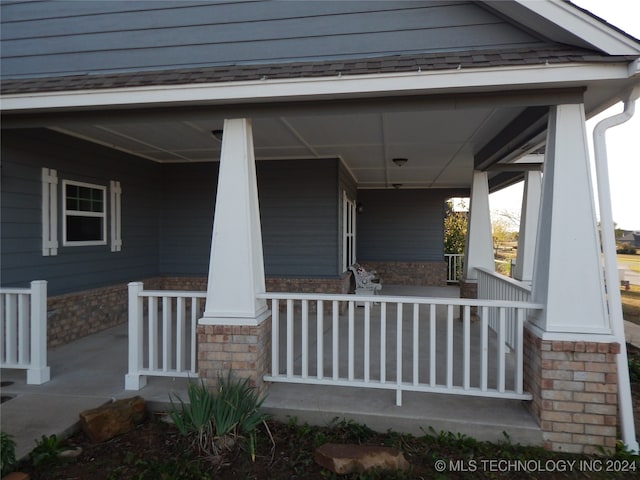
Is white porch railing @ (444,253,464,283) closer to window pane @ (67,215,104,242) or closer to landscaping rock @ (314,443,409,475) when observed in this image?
window pane @ (67,215,104,242)

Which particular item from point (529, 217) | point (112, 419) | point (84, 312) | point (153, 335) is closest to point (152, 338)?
point (153, 335)

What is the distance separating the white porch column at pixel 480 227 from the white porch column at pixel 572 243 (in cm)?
331

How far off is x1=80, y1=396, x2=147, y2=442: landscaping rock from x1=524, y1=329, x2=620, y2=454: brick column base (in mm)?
3156

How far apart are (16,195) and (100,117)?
1.86m

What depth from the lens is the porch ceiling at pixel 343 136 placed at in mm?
4094

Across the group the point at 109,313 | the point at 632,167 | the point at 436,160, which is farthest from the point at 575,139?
the point at 632,167

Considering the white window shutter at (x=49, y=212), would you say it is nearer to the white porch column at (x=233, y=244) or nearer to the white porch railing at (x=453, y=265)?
the white porch column at (x=233, y=244)

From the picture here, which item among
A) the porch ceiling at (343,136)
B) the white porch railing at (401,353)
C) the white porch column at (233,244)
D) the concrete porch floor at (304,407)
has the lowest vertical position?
the concrete porch floor at (304,407)

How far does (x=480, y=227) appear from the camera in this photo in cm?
640

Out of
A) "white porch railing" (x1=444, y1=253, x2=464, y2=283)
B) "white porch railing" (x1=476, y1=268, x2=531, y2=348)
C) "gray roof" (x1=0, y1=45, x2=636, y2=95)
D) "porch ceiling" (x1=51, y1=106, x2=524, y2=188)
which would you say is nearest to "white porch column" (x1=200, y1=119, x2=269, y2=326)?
"porch ceiling" (x1=51, y1=106, x2=524, y2=188)

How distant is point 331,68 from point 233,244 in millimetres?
1677

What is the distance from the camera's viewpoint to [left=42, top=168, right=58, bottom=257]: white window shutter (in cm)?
498

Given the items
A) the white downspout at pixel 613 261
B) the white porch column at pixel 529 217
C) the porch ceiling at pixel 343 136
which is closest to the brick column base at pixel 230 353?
the porch ceiling at pixel 343 136

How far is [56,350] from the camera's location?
497 cm
